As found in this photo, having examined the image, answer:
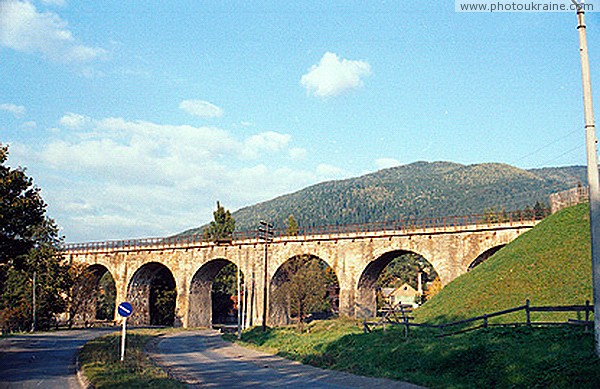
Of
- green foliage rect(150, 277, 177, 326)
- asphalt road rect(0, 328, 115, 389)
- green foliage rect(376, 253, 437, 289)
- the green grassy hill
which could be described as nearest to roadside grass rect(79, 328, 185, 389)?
asphalt road rect(0, 328, 115, 389)

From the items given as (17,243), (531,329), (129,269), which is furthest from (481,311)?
(129,269)

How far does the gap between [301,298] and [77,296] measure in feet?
92.0

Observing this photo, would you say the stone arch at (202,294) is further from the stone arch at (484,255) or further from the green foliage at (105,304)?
the stone arch at (484,255)

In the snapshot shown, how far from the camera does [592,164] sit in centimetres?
1375

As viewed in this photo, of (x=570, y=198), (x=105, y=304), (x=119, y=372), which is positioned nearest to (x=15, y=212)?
(x=119, y=372)

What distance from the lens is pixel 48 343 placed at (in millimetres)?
34000

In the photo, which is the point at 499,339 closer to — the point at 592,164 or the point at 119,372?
the point at 592,164

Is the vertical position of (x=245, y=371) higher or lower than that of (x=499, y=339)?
lower

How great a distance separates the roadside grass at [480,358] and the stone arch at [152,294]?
1622 inches

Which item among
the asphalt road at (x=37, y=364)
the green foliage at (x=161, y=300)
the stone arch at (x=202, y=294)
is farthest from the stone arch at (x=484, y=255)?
the green foliage at (x=161, y=300)

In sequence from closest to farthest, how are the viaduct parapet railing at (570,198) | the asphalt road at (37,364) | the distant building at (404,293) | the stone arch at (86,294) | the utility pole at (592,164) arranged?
the utility pole at (592,164), the asphalt road at (37,364), the viaduct parapet railing at (570,198), the stone arch at (86,294), the distant building at (404,293)

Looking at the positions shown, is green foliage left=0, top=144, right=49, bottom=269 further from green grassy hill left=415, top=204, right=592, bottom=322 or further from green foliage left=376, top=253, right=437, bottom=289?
green foliage left=376, top=253, right=437, bottom=289

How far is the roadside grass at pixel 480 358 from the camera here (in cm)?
1391

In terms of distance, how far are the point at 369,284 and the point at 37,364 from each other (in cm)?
3173
